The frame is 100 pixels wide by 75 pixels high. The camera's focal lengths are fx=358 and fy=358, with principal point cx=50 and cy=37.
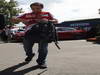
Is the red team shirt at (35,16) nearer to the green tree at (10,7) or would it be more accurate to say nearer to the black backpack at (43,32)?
the black backpack at (43,32)

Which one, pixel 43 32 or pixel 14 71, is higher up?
pixel 43 32

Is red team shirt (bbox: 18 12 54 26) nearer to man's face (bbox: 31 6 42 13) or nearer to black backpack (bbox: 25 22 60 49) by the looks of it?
man's face (bbox: 31 6 42 13)

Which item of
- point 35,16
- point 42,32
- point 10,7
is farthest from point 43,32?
point 10,7

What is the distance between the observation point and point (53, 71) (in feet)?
25.2

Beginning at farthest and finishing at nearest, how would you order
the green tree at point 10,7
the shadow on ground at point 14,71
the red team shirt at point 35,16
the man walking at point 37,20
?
the green tree at point 10,7 < the red team shirt at point 35,16 < the man walking at point 37,20 < the shadow on ground at point 14,71

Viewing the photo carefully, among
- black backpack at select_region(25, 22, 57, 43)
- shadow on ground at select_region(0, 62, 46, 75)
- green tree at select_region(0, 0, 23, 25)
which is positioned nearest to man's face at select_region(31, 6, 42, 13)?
black backpack at select_region(25, 22, 57, 43)

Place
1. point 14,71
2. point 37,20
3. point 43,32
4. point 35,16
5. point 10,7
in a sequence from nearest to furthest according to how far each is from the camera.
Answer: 1. point 14,71
2. point 43,32
3. point 37,20
4. point 35,16
5. point 10,7

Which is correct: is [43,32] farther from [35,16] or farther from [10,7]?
[10,7]

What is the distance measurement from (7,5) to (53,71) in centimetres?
5593

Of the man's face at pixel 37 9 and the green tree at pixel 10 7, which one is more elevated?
the man's face at pixel 37 9

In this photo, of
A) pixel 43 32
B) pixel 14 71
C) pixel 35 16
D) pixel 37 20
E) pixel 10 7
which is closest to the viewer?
pixel 14 71

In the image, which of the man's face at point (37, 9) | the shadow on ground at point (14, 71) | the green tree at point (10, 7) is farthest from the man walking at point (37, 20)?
the green tree at point (10, 7)

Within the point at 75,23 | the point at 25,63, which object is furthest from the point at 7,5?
the point at 25,63

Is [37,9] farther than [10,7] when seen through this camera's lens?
No
